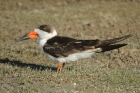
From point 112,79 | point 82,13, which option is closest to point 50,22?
point 82,13

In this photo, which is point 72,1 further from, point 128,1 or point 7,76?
point 7,76

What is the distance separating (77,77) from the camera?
906 cm

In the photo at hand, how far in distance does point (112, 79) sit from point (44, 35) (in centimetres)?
202

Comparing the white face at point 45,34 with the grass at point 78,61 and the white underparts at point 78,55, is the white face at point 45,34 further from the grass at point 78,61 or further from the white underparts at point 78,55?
the grass at point 78,61

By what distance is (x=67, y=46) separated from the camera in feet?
A: 30.7

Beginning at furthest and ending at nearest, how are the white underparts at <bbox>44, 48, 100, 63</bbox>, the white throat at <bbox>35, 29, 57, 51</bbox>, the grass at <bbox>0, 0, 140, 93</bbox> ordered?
the white throat at <bbox>35, 29, 57, 51</bbox> < the white underparts at <bbox>44, 48, 100, 63</bbox> < the grass at <bbox>0, 0, 140, 93</bbox>

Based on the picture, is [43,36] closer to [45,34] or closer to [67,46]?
[45,34]

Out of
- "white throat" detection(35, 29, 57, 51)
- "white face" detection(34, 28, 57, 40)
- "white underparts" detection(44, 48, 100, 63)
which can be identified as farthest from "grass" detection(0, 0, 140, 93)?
"white face" detection(34, 28, 57, 40)

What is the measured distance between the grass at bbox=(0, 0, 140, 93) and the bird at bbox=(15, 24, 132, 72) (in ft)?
1.29

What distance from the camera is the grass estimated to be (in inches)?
340

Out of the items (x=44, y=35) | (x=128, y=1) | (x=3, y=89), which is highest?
(x=128, y=1)

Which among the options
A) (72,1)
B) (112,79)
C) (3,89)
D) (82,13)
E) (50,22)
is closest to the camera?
(3,89)

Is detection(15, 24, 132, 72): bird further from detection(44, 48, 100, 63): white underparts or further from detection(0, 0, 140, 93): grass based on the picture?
detection(0, 0, 140, 93): grass

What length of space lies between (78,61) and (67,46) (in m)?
2.47
